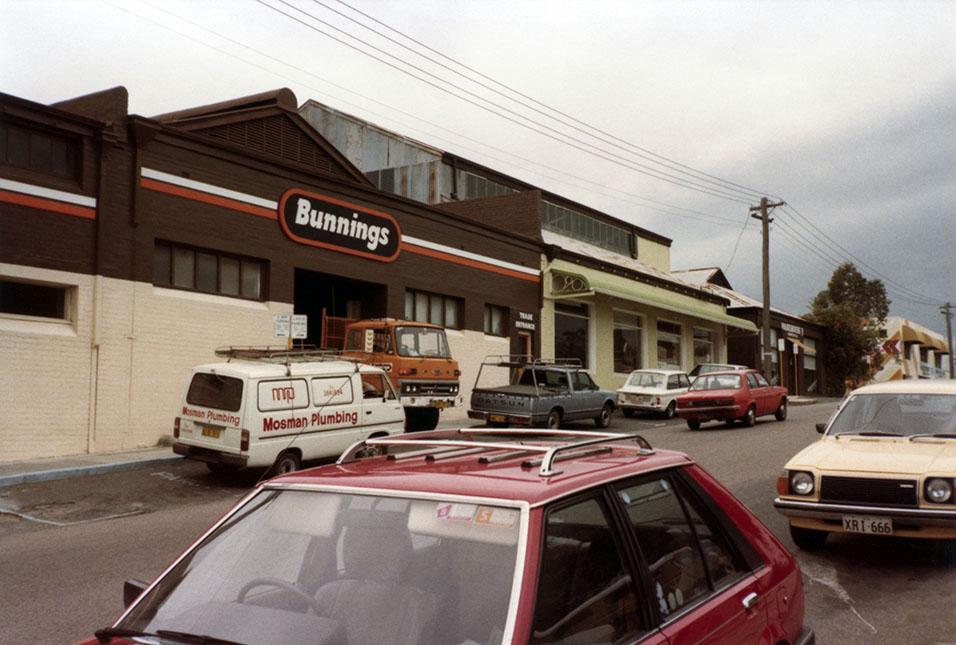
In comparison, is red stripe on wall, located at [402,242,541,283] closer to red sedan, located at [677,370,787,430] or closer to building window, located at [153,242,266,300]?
building window, located at [153,242,266,300]

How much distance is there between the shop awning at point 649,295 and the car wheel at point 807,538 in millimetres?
20540

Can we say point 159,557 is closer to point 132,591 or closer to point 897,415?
point 132,591

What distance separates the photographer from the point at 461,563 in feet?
7.85

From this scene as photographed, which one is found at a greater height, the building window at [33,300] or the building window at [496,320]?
the building window at [496,320]

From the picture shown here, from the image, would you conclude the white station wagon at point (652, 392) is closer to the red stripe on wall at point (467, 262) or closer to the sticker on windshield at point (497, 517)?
the red stripe on wall at point (467, 262)

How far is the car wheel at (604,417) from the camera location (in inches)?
885

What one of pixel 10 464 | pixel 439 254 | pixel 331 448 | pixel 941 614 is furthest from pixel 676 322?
pixel 941 614

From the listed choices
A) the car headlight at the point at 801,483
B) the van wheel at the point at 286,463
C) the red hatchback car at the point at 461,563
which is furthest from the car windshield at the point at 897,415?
the van wheel at the point at 286,463

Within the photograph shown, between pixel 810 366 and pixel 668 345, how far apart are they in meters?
22.0

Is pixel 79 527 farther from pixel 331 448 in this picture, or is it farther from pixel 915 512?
pixel 915 512

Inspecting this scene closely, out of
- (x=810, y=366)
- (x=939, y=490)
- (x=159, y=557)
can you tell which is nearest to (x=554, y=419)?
(x=159, y=557)

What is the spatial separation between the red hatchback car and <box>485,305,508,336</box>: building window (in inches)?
924

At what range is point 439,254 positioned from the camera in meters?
24.5

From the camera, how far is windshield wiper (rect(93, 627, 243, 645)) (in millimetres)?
2355
